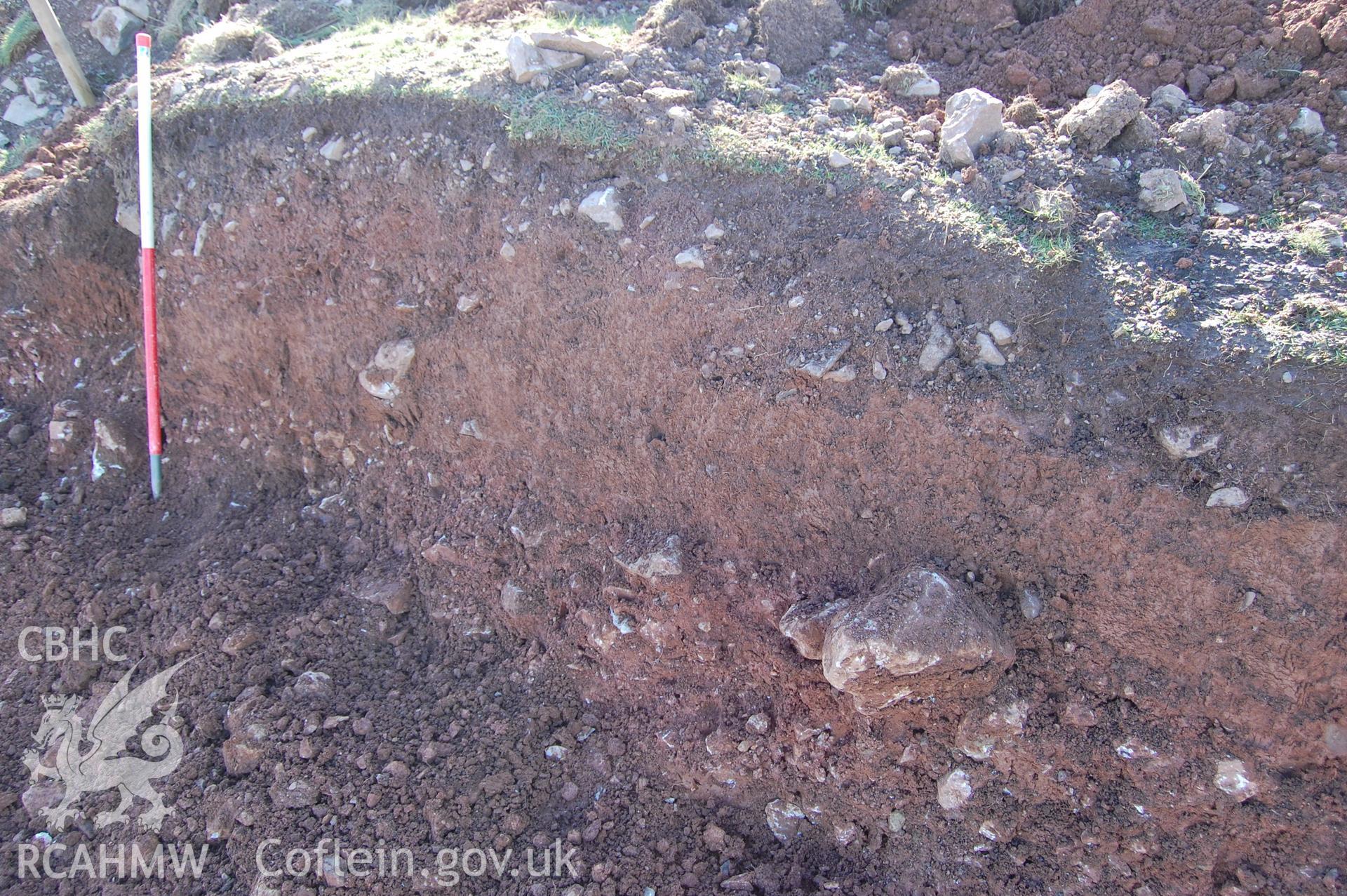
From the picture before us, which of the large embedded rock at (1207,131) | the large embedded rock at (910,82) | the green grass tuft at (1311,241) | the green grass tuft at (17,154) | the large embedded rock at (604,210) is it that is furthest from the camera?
the green grass tuft at (17,154)

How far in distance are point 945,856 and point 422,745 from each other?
6.15ft

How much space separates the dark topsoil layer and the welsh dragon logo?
0.27 ft

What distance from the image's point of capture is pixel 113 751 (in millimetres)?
3209

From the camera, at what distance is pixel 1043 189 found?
3.07 m

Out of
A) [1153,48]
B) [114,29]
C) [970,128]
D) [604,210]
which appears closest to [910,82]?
[970,128]

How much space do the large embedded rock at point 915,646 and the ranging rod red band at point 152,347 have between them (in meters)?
3.42

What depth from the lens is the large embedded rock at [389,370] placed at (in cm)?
364

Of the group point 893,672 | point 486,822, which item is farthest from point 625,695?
point 893,672

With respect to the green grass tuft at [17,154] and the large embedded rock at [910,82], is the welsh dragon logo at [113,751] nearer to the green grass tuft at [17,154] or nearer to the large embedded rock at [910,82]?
the green grass tuft at [17,154]

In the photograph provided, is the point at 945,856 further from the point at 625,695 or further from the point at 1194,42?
the point at 1194,42

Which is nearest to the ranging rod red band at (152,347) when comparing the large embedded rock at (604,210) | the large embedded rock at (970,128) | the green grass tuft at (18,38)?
the large embedded rock at (604,210)

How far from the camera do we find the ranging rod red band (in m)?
4.05

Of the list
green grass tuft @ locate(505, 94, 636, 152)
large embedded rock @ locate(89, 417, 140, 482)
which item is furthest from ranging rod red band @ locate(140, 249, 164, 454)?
green grass tuft @ locate(505, 94, 636, 152)

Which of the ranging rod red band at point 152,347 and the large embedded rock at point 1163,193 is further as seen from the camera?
the ranging rod red band at point 152,347
